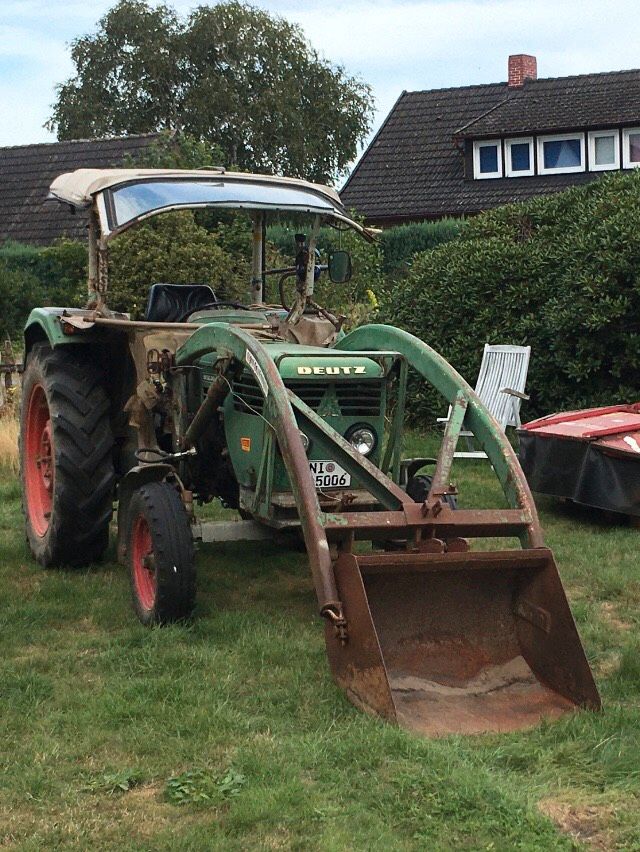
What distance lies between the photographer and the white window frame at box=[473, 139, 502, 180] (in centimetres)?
2773

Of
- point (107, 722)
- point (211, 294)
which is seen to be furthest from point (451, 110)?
point (107, 722)

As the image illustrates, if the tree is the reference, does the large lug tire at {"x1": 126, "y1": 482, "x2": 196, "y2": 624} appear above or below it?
below

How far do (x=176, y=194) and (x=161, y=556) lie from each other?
2.05 meters

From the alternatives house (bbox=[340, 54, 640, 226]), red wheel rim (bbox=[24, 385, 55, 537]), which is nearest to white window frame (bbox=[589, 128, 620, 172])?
house (bbox=[340, 54, 640, 226])

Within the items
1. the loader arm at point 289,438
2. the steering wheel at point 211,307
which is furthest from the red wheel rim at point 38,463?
the loader arm at point 289,438

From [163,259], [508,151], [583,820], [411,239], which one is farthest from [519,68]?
[583,820]

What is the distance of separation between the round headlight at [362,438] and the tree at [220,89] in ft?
106

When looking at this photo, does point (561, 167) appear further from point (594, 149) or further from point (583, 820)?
point (583, 820)

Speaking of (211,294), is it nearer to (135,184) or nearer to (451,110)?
(135,184)

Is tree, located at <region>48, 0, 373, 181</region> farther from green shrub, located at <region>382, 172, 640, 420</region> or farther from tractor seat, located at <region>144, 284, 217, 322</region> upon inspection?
tractor seat, located at <region>144, 284, 217, 322</region>

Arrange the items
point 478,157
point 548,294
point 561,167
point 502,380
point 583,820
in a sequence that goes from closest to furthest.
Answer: point 583,820 < point 502,380 < point 548,294 < point 561,167 < point 478,157

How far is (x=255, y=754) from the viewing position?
423 cm

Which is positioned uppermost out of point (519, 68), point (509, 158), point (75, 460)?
point (519, 68)

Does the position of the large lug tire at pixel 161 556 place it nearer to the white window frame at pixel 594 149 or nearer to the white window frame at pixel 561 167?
the white window frame at pixel 594 149
